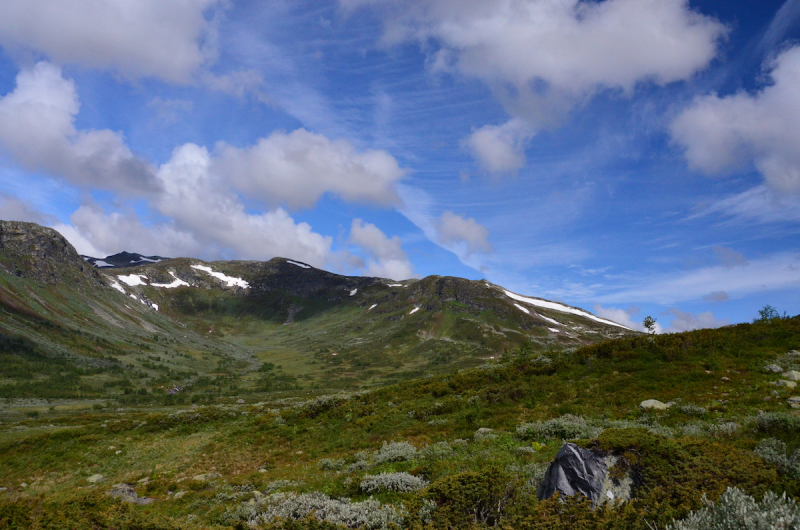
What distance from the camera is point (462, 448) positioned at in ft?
54.1

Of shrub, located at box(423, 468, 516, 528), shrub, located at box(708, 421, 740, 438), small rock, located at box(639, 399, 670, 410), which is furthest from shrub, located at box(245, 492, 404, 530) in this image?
small rock, located at box(639, 399, 670, 410)

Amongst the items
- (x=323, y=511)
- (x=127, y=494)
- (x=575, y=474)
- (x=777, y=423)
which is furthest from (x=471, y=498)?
(x=127, y=494)

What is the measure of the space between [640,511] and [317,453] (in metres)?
17.7

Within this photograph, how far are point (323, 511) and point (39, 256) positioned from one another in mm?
220538

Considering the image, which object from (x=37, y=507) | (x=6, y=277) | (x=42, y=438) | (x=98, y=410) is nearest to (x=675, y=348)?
(x=37, y=507)

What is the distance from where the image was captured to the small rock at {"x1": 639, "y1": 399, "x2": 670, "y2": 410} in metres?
17.6

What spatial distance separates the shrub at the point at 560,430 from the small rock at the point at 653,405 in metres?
3.30

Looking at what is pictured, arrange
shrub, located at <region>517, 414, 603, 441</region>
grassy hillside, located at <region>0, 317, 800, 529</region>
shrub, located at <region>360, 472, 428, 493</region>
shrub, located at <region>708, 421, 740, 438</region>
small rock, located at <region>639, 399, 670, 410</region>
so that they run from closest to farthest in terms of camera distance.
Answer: grassy hillside, located at <region>0, 317, 800, 529</region> → shrub, located at <region>360, 472, 428, 493</region> → shrub, located at <region>708, 421, 740, 438</region> → shrub, located at <region>517, 414, 603, 441</region> → small rock, located at <region>639, 399, 670, 410</region>

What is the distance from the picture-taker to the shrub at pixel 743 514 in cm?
603

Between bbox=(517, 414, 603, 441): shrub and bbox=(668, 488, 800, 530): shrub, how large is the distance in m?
8.32

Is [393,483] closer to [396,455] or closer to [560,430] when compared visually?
[396,455]

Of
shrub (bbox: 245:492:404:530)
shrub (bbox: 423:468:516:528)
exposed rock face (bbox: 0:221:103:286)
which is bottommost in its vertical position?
shrub (bbox: 245:492:404:530)

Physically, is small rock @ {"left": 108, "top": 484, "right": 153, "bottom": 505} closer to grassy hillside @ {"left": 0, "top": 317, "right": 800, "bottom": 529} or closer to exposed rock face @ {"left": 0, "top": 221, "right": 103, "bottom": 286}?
grassy hillside @ {"left": 0, "top": 317, "right": 800, "bottom": 529}

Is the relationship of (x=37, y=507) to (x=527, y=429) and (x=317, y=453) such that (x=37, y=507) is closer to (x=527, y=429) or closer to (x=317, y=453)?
(x=317, y=453)
